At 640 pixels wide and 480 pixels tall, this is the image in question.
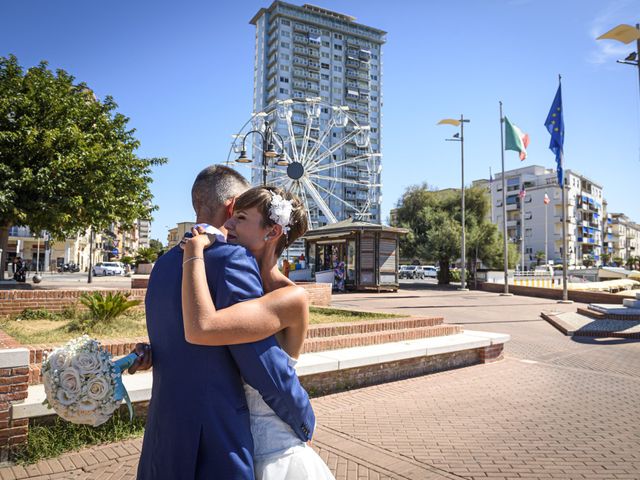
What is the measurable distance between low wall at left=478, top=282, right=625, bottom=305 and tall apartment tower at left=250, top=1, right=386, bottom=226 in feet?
195

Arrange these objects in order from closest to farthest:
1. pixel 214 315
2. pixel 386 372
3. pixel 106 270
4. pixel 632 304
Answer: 1. pixel 214 315
2. pixel 386 372
3. pixel 632 304
4. pixel 106 270

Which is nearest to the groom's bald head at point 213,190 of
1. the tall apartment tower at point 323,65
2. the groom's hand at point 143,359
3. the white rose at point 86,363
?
the groom's hand at point 143,359

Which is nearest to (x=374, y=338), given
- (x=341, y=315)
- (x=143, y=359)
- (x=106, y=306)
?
(x=341, y=315)

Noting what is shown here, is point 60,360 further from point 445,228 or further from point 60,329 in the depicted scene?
point 445,228

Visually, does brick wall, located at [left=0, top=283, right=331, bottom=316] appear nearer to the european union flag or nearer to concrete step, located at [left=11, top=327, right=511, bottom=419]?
concrete step, located at [left=11, top=327, right=511, bottom=419]

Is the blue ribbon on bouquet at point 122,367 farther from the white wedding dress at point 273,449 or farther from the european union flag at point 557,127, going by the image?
the european union flag at point 557,127

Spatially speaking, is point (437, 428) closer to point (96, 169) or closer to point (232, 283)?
→ point (232, 283)

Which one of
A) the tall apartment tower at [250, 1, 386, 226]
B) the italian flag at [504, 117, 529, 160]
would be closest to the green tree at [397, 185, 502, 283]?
the italian flag at [504, 117, 529, 160]

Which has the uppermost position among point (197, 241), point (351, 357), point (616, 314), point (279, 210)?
point (279, 210)

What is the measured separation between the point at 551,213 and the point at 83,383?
9426cm

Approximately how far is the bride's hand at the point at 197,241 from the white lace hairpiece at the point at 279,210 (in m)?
0.31

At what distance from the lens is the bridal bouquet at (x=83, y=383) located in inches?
72.4

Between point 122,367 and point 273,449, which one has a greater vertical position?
point 122,367

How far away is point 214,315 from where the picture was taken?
1.62 m
